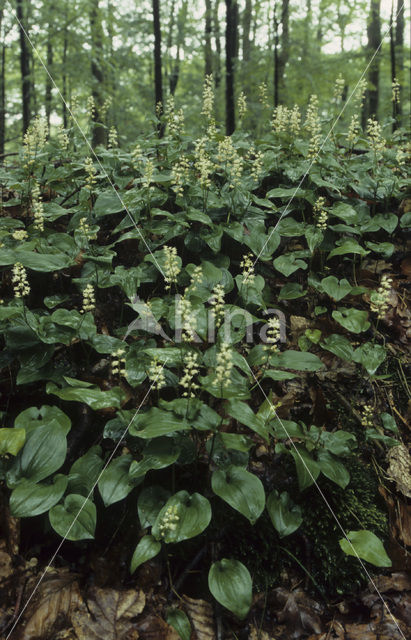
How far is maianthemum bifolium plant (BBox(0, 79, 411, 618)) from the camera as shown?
213cm

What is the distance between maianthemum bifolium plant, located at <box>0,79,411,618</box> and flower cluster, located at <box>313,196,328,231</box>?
30 mm

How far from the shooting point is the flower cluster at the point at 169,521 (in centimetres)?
192

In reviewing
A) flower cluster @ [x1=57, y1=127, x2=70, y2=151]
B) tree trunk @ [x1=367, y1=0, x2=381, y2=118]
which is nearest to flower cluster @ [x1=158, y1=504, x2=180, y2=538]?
flower cluster @ [x1=57, y1=127, x2=70, y2=151]

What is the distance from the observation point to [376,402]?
3.00 m

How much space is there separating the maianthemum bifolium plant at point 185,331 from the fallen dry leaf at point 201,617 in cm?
24

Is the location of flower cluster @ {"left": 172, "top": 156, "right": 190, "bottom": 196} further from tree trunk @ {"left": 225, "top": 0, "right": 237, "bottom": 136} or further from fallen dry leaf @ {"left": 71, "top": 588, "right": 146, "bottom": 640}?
tree trunk @ {"left": 225, "top": 0, "right": 237, "bottom": 136}

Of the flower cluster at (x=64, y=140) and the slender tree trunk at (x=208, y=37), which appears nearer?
the flower cluster at (x=64, y=140)

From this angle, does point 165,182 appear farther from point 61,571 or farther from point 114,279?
point 61,571

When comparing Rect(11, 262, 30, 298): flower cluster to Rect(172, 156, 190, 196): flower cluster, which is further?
Rect(172, 156, 190, 196): flower cluster

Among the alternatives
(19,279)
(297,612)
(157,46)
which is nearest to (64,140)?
(19,279)

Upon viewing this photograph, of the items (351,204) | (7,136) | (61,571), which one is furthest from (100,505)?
(7,136)

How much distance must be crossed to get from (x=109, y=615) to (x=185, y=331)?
183 cm

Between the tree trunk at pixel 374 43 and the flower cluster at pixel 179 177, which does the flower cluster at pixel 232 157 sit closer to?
the flower cluster at pixel 179 177

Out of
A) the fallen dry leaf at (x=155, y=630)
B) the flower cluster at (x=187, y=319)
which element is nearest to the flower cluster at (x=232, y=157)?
the flower cluster at (x=187, y=319)
